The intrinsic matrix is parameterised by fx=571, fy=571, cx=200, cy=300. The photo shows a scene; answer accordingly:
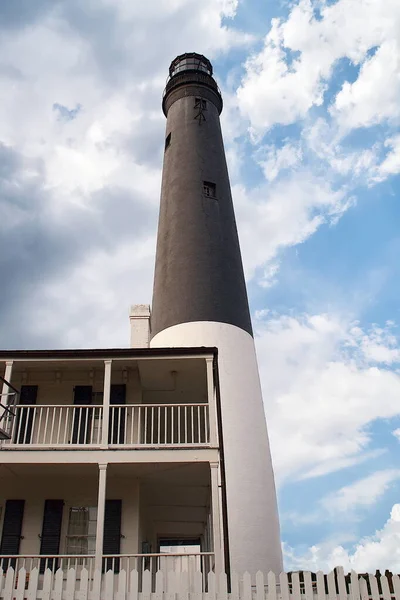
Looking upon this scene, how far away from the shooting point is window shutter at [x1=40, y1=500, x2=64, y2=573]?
42.6 ft

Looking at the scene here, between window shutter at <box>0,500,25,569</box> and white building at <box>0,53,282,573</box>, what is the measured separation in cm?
2

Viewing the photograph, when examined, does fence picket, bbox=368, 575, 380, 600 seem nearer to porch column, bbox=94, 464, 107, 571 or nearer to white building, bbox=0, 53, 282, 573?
white building, bbox=0, 53, 282, 573

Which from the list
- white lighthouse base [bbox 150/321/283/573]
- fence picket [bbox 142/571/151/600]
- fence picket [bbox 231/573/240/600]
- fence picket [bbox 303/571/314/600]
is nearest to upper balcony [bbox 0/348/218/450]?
white lighthouse base [bbox 150/321/283/573]

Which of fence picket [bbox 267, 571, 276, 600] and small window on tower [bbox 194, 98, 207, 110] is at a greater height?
small window on tower [bbox 194, 98, 207, 110]

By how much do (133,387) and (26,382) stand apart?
2737 millimetres

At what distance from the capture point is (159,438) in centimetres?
1259

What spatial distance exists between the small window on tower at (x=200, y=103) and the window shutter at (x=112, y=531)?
15672 millimetres

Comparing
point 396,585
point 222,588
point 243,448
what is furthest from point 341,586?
point 243,448

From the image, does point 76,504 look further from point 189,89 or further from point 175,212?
point 189,89

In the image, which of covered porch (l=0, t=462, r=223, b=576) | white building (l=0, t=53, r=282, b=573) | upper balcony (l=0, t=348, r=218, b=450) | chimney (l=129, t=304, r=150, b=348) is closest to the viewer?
white building (l=0, t=53, r=282, b=573)

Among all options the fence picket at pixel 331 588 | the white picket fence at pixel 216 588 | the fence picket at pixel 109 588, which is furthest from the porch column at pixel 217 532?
the fence picket at pixel 331 588

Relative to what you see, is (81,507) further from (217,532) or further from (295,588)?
(295,588)

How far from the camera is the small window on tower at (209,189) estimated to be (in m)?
20.5

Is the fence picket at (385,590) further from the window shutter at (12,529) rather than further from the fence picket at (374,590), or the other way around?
the window shutter at (12,529)
